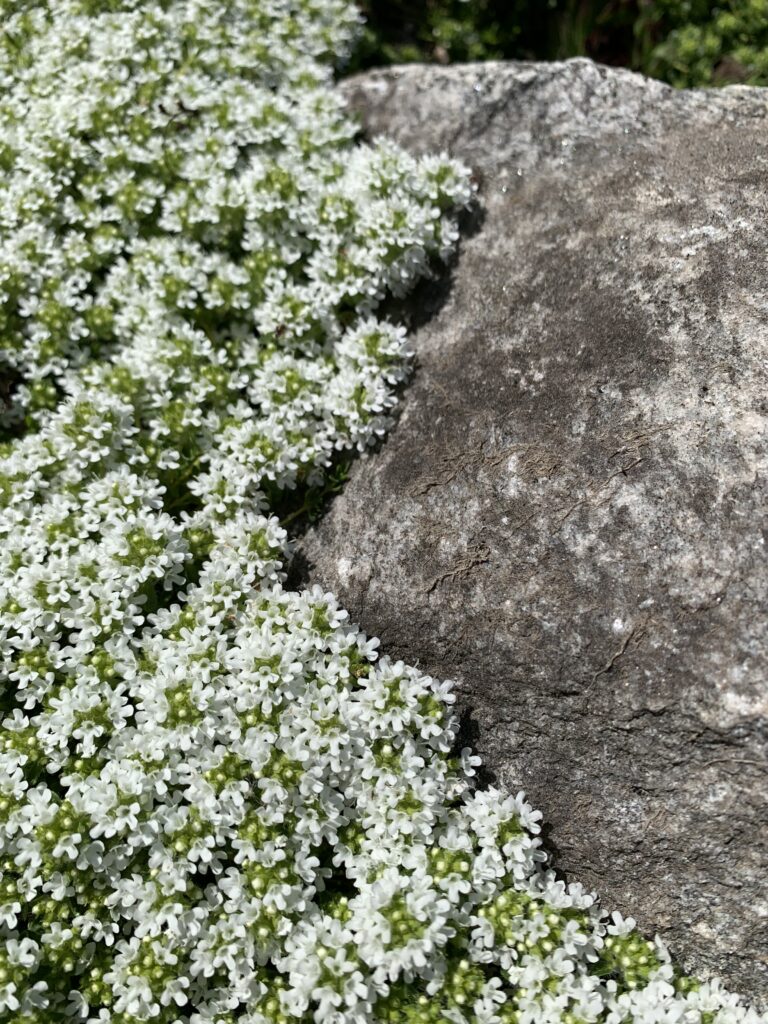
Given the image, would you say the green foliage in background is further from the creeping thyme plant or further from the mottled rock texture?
the creeping thyme plant

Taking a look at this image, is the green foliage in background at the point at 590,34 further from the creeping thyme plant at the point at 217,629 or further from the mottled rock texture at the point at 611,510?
the creeping thyme plant at the point at 217,629

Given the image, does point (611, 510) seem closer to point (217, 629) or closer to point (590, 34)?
point (217, 629)

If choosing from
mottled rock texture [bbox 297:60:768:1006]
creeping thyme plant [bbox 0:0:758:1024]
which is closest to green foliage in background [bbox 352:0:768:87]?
mottled rock texture [bbox 297:60:768:1006]

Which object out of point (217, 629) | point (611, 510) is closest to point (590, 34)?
point (611, 510)

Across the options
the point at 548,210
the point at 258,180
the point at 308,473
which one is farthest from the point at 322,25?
the point at 308,473

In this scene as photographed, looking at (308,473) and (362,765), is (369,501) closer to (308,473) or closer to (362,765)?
(308,473)

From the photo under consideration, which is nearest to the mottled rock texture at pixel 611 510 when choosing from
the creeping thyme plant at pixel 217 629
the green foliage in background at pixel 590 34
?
the creeping thyme plant at pixel 217 629
